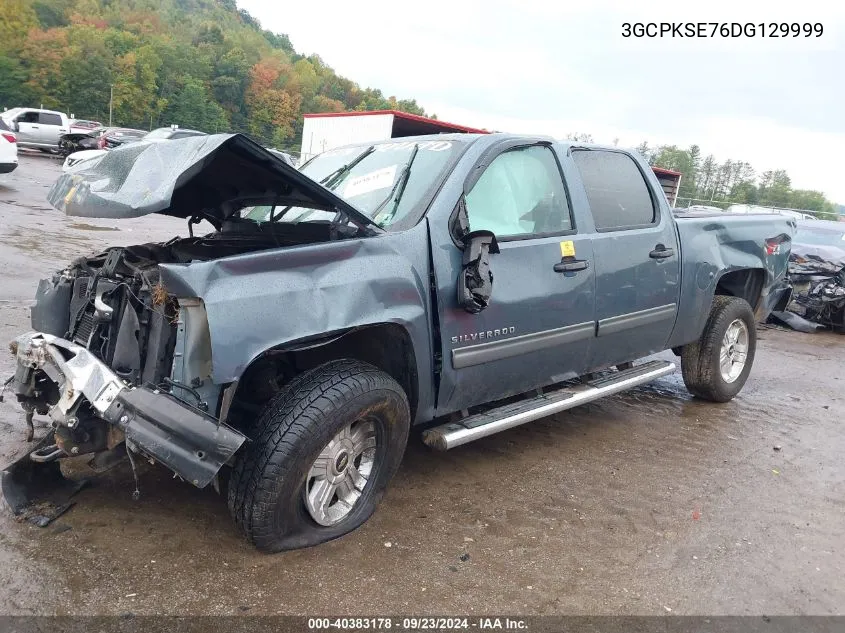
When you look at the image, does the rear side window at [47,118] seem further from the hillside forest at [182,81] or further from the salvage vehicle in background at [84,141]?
the hillside forest at [182,81]

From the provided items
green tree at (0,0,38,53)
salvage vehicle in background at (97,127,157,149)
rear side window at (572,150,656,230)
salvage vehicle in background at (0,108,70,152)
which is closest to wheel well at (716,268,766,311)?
rear side window at (572,150,656,230)

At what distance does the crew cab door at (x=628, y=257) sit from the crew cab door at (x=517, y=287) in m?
0.18

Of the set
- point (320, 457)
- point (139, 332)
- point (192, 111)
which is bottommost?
point (320, 457)

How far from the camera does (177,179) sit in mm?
2477

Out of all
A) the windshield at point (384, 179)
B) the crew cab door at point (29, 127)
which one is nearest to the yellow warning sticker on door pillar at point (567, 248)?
the windshield at point (384, 179)

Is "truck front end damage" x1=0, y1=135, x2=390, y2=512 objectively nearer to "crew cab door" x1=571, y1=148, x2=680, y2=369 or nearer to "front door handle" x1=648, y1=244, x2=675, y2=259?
"crew cab door" x1=571, y1=148, x2=680, y2=369

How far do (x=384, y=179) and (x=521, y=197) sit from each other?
2.52ft

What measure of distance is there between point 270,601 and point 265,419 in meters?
0.68

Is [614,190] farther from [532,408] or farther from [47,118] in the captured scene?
[47,118]

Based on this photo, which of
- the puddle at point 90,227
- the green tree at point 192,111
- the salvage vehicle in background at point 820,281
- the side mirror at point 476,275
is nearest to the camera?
the side mirror at point 476,275

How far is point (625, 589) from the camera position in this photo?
8.97ft

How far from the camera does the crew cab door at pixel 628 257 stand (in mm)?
3951

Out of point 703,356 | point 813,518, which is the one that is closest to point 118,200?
point 813,518

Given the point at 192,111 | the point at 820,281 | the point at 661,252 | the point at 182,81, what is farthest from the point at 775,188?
the point at 182,81
